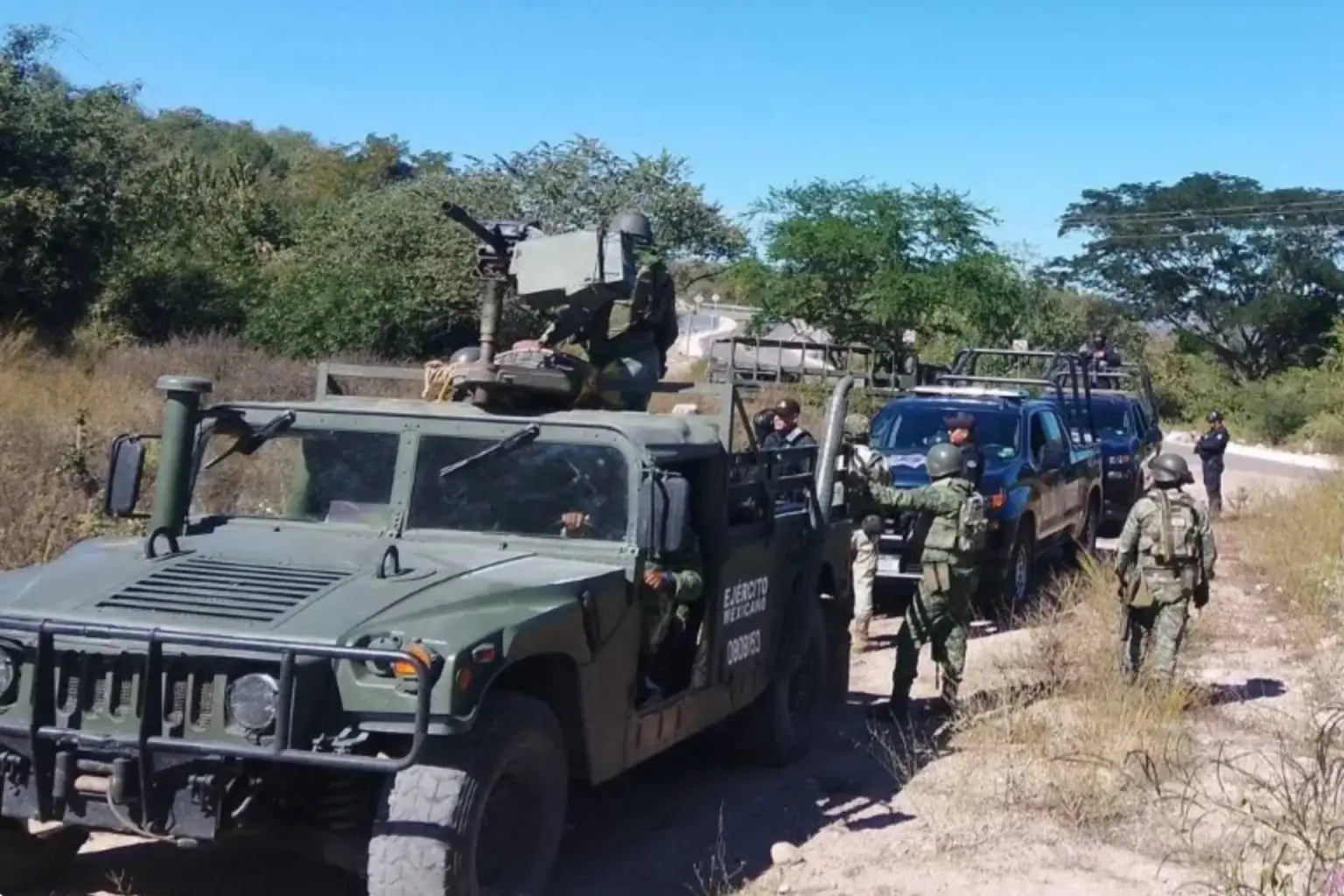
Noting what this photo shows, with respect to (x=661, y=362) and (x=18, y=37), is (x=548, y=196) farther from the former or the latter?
(x=661, y=362)

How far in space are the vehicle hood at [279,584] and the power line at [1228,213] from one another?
163 feet

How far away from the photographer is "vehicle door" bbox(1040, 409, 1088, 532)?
1291 cm

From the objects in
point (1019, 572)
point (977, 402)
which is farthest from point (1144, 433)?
point (1019, 572)

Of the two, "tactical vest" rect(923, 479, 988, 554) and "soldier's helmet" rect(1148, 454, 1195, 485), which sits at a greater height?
"soldier's helmet" rect(1148, 454, 1195, 485)

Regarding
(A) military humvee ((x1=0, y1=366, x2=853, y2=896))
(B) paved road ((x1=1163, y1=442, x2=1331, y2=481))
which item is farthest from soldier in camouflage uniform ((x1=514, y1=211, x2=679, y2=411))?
(B) paved road ((x1=1163, y1=442, x2=1331, y2=481))

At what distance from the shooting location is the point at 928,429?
12.6m

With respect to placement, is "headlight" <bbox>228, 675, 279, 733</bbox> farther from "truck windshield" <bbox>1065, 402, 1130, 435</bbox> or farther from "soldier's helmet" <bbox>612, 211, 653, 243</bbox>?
"truck windshield" <bbox>1065, 402, 1130, 435</bbox>

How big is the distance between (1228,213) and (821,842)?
5008 cm

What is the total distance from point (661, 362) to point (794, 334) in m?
18.0

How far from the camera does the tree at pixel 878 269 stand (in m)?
22.7

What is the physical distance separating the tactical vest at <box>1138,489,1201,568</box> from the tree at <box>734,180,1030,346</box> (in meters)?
13.9

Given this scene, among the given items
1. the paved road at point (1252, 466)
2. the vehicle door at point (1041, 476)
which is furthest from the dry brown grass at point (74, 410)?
the paved road at point (1252, 466)

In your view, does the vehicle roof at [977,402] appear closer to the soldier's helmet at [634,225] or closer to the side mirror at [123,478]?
the soldier's helmet at [634,225]

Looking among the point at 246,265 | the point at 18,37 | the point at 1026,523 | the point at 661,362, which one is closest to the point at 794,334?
the point at 246,265
